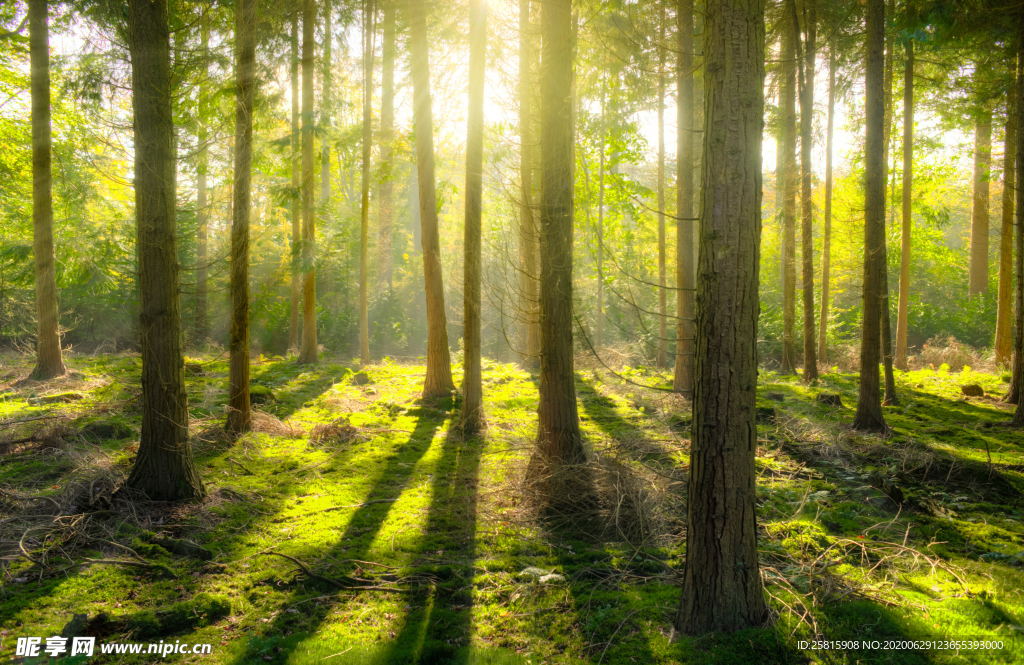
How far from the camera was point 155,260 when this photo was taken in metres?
5.08

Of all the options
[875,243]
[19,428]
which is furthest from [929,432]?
[19,428]

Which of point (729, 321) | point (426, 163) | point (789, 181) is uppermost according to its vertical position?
point (789, 181)

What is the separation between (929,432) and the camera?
27.6 feet

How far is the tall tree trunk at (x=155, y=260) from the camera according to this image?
199 inches

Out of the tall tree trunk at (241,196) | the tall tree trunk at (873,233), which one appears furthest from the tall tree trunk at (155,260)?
the tall tree trunk at (873,233)

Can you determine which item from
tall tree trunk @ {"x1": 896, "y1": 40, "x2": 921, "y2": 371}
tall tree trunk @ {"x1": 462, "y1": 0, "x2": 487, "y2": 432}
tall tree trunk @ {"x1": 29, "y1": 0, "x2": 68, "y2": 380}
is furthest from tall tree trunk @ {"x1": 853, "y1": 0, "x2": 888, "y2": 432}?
tall tree trunk @ {"x1": 29, "y1": 0, "x2": 68, "y2": 380}

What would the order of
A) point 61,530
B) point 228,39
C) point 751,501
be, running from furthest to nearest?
point 228,39
point 61,530
point 751,501

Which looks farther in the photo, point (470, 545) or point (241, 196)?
point (241, 196)

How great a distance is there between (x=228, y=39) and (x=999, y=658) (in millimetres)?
10347

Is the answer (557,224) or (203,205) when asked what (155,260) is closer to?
(557,224)

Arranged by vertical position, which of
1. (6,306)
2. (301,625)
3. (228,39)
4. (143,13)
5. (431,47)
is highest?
(431,47)

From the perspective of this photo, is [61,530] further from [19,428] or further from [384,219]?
[384,219]

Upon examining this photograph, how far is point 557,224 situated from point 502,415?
4.18 metres

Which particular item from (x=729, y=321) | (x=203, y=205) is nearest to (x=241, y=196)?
(x=729, y=321)
